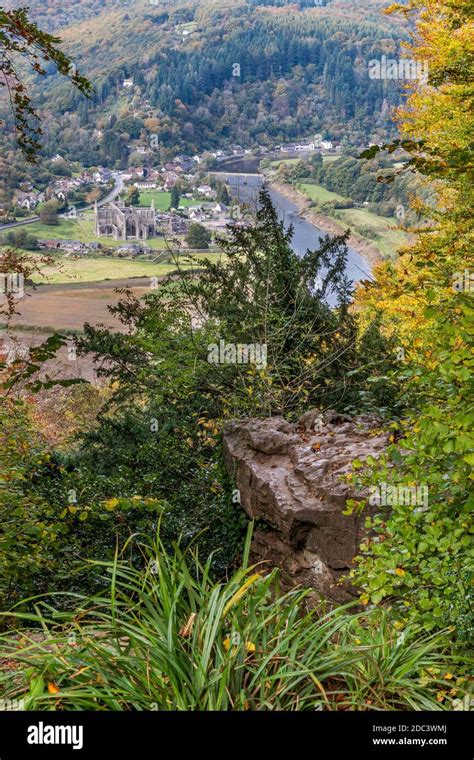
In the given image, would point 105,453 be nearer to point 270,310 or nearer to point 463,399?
point 270,310

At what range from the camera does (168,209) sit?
31.6 ft

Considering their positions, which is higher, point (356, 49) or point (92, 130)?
point (356, 49)

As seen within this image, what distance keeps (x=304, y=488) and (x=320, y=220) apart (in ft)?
21.7

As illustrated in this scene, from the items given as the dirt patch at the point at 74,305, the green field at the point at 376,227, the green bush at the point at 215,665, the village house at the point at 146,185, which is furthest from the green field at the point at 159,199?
the green bush at the point at 215,665

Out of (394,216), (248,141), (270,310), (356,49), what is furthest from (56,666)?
(356,49)

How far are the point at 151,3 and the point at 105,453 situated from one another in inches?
394

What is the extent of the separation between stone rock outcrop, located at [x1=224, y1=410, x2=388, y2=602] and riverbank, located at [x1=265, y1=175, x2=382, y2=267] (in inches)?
220

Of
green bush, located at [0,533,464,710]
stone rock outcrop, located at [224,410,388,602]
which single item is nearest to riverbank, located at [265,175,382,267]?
stone rock outcrop, located at [224,410,388,602]

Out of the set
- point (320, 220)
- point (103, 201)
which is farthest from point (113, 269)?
point (320, 220)

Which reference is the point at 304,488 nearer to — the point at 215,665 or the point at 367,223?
the point at 215,665

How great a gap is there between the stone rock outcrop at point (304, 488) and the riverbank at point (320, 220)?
5.60 meters

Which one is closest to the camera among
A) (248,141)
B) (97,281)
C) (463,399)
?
(463,399)

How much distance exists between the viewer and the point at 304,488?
345 cm

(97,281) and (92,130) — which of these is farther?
(92,130)
